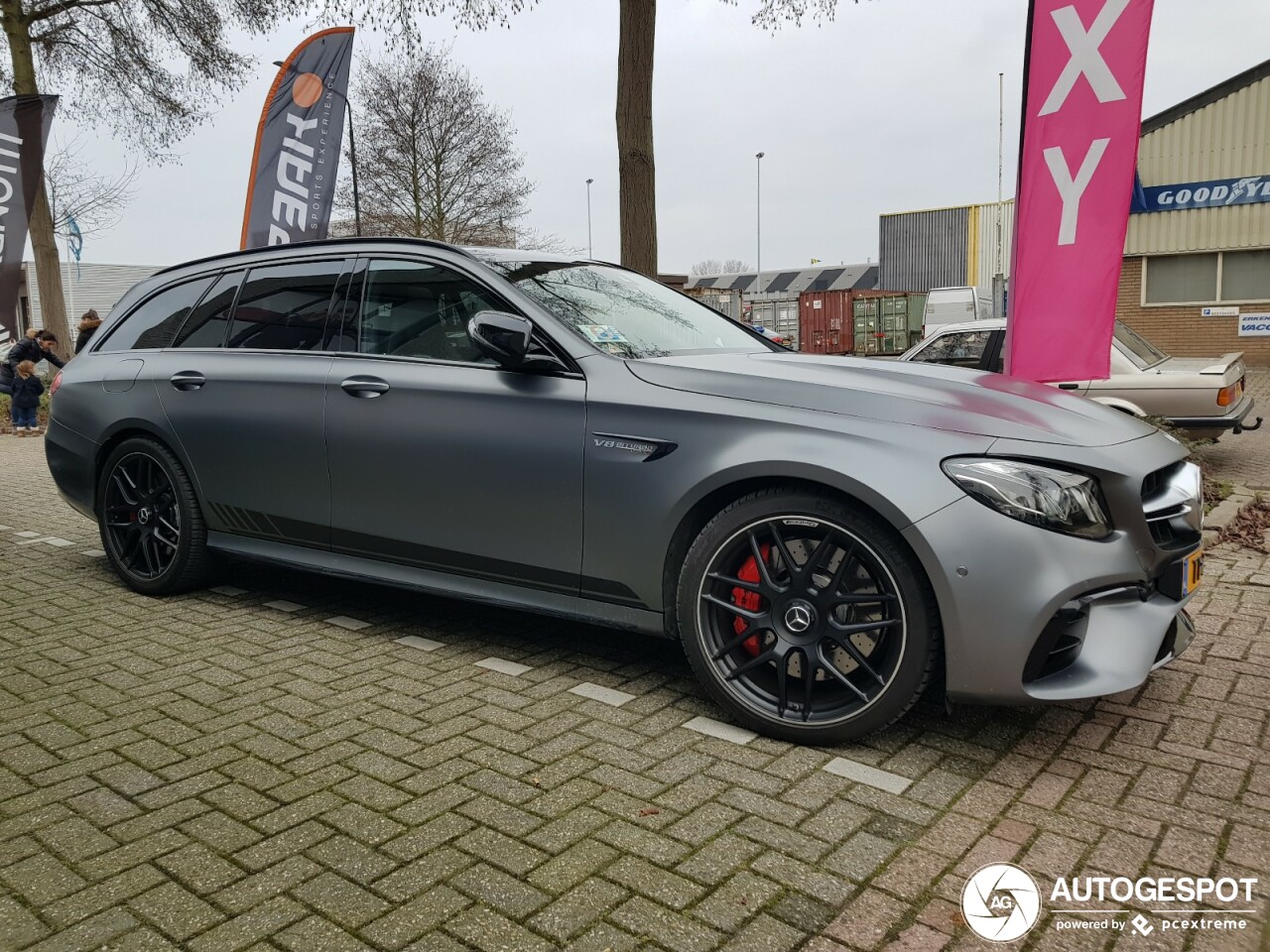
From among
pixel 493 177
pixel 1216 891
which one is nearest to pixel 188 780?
pixel 1216 891

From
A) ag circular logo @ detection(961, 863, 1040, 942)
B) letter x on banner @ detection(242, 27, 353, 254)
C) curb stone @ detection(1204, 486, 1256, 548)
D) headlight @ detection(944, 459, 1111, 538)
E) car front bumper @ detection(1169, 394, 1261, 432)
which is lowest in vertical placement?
ag circular logo @ detection(961, 863, 1040, 942)

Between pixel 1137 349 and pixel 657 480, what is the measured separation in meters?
7.70

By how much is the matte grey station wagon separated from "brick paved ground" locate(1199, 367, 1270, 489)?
6.15 meters

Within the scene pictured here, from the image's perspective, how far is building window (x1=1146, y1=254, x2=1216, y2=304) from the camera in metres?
21.9

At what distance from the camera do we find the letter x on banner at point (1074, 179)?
5.61 meters

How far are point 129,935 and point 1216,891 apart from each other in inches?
94.9

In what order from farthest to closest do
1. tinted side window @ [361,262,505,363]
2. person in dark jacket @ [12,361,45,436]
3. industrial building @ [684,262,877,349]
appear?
industrial building @ [684,262,877,349] < person in dark jacket @ [12,361,45,436] < tinted side window @ [361,262,505,363]

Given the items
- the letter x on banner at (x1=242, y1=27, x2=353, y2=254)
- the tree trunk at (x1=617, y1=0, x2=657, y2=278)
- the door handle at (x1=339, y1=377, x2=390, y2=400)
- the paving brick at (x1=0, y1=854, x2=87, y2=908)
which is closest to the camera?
the paving brick at (x1=0, y1=854, x2=87, y2=908)

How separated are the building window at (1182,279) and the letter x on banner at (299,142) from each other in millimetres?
18226

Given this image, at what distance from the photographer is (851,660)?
3.04 meters

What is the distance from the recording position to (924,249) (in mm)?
44719

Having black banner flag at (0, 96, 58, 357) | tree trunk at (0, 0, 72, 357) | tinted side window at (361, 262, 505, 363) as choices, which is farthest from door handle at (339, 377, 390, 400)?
tree trunk at (0, 0, 72, 357)

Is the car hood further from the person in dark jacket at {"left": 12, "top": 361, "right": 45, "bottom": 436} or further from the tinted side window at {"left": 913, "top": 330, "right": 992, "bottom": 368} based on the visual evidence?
the person in dark jacket at {"left": 12, "top": 361, "right": 45, "bottom": 436}

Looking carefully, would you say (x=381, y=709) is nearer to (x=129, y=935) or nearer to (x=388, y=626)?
(x=388, y=626)
